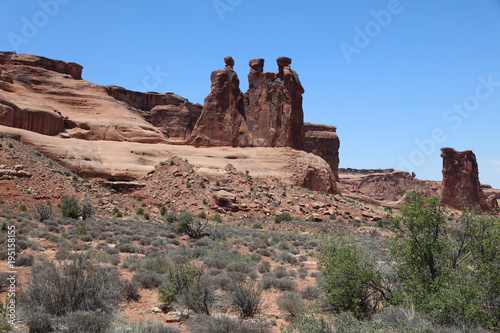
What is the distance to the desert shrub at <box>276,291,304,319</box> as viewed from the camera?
7693mm

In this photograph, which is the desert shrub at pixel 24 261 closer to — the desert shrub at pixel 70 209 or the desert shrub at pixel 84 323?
the desert shrub at pixel 84 323

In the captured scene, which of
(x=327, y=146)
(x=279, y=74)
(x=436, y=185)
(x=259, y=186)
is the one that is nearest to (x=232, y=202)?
(x=259, y=186)

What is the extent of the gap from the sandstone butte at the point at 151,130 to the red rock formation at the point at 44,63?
19 centimetres

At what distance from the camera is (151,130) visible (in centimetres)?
6284

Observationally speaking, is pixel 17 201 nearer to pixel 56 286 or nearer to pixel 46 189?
pixel 46 189

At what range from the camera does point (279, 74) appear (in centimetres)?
5341

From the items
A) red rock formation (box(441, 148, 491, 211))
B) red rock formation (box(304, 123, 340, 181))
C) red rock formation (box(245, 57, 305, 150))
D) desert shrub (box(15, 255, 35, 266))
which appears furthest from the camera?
red rock formation (box(304, 123, 340, 181))

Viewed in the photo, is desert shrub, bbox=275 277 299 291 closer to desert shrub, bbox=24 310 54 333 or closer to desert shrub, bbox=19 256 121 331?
desert shrub, bbox=19 256 121 331

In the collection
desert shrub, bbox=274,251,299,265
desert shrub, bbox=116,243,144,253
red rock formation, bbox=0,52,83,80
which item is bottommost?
desert shrub, bbox=274,251,299,265

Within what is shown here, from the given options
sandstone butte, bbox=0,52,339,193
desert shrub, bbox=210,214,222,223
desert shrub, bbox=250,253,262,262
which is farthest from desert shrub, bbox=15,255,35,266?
sandstone butte, bbox=0,52,339,193

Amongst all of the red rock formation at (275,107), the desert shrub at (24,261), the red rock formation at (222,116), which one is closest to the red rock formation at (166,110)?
the red rock formation at (222,116)

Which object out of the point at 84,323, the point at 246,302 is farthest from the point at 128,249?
the point at 84,323

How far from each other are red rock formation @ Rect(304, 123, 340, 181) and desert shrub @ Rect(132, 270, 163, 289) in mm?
84403

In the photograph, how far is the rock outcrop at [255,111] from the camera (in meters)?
51.5
